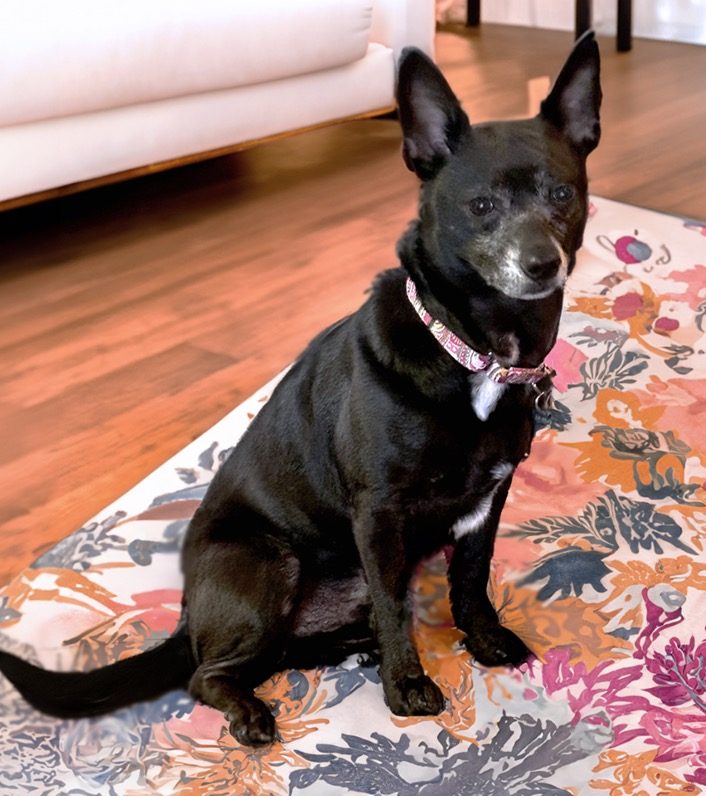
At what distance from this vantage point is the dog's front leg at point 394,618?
1.25 metres

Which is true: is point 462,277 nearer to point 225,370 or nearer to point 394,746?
point 394,746

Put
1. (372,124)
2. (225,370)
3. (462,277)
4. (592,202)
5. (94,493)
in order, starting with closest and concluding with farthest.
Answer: (462,277)
(94,493)
(225,370)
(592,202)
(372,124)

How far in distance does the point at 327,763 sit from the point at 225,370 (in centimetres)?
111

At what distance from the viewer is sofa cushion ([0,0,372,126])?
8.10 ft

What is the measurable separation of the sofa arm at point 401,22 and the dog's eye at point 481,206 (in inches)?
94.6

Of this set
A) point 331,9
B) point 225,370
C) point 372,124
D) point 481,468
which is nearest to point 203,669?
point 481,468

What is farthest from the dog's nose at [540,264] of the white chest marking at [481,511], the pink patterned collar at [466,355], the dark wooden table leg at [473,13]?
the dark wooden table leg at [473,13]

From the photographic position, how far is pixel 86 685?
124 centimetres

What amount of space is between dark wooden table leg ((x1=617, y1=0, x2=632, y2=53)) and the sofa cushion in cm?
188

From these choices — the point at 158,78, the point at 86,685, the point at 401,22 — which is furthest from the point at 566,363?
the point at 401,22

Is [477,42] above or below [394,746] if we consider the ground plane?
below

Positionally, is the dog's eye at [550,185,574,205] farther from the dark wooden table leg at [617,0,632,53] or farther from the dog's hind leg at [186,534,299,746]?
the dark wooden table leg at [617,0,632,53]

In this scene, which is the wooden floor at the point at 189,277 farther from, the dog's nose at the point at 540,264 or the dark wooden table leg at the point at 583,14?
the dog's nose at the point at 540,264

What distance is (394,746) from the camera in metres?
1.24
